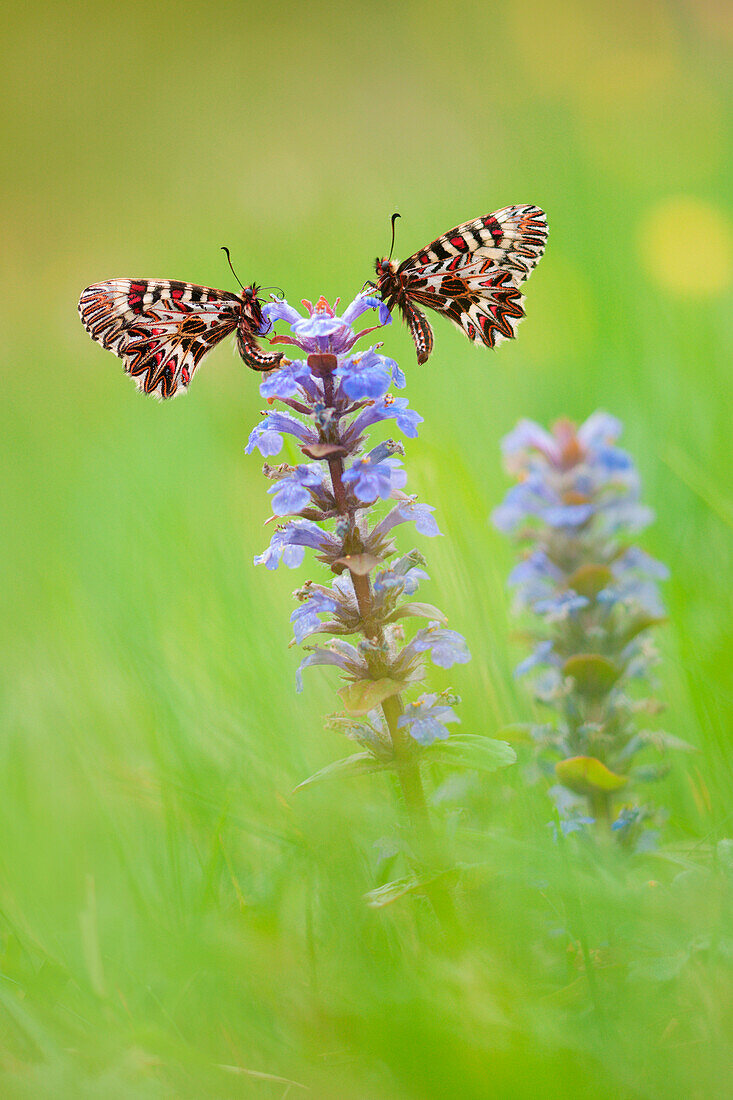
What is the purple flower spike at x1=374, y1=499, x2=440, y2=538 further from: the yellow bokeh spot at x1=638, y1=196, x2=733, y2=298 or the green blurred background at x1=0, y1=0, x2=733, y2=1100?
the yellow bokeh spot at x1=638, y1=196, x2=733, y2=298

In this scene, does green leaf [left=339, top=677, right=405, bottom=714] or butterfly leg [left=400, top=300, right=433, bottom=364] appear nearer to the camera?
green leaf [left=339, top=677, right=405, bottom=714]

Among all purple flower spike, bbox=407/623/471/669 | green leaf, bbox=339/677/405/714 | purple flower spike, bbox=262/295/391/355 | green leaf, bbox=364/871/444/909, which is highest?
purple flower spike, bbox=262/295/391/355

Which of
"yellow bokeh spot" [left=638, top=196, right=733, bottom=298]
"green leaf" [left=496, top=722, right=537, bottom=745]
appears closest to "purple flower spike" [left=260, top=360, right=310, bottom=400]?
"green leaf" [left=496, top=722, right=537, bottom=745]

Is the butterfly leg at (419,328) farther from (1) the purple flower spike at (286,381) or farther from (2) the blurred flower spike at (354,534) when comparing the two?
(1) the purple flower spike at (286,381)

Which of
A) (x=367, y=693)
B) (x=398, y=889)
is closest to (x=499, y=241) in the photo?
(x=367, y=693)

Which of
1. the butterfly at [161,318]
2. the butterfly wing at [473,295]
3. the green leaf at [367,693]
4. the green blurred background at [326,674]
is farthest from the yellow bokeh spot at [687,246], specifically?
the green leaf at [367,693]

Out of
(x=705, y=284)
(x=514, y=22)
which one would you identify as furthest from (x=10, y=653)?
(x=514, y=22)
